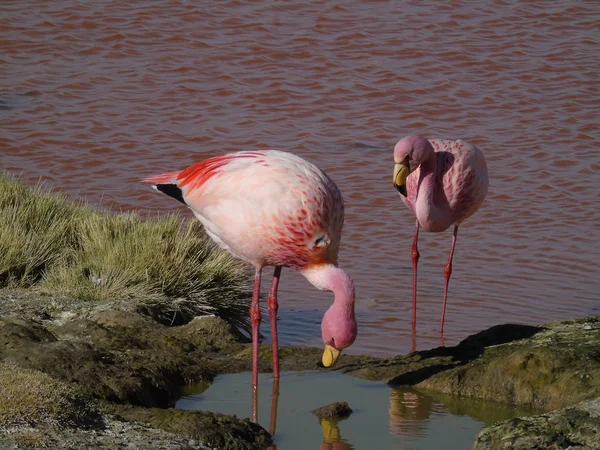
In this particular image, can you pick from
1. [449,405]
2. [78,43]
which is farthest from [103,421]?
[78,43]

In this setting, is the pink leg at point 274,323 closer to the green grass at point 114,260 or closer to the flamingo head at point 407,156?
the green grass at point 114,260

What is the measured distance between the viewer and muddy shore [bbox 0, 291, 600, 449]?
15.2 feet

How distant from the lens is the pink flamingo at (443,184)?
8.30m

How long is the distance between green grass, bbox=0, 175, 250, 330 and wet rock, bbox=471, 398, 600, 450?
3.20 metres

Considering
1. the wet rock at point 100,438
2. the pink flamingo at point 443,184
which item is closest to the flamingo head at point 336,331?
the wet rock at point 100,438

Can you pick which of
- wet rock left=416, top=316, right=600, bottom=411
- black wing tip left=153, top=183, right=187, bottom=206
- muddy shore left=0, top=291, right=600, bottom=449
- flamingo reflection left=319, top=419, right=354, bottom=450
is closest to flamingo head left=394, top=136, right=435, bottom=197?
muddy shore left=0, top=291, right=600, bottom=449

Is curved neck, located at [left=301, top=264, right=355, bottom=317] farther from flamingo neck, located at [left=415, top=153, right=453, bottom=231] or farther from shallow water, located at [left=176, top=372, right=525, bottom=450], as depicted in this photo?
flamingo neck, located at [left=415, top=153, right=453, bottom=231]

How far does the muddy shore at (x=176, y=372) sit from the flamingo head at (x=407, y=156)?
1.65m

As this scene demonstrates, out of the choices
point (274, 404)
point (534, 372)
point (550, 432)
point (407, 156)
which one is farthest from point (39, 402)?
point (407, 156)

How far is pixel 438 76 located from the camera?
582 inches

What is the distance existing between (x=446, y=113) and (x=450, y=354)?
24.5 feet

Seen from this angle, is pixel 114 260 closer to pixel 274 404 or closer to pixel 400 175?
pixel 400 175

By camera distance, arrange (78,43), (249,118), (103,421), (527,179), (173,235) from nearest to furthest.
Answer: (103,421), (173,235), (527,179), (249,118), (78,43)

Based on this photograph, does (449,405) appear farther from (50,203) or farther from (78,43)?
(78,43)
